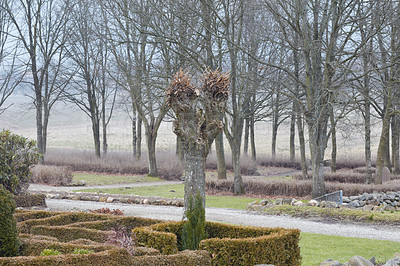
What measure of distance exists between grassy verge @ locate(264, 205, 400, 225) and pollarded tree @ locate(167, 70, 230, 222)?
5.75 m

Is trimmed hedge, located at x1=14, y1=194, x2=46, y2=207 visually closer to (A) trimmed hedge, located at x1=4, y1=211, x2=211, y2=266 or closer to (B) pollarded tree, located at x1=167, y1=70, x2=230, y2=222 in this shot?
(A) trimmed hedge, located at x1=4, y1=211, x2=211, y2=266

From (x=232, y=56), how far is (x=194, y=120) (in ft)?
31.8

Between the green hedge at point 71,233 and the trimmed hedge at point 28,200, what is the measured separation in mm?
5316

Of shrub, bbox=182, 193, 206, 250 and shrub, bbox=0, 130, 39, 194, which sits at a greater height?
shrub, bbox=0, 130, 39, 194

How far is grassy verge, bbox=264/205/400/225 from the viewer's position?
434 inches

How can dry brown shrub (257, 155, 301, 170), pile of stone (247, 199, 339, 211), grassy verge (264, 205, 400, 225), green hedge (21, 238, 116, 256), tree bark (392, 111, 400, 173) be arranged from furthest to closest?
dry brown shrub (257, 155, 301, 170) → tree bark (392, 111, 400, 173) → pile of stone (247, 199, 339, 211) → grassy verge (264, 205, 400, 225) → green hedge (21, 238, 116, 256)

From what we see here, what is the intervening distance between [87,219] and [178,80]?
3.52 m

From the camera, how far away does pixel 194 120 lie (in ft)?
24.4

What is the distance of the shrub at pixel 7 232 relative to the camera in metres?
5.63

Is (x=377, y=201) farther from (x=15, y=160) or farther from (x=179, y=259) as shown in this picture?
(x=15, y=160)

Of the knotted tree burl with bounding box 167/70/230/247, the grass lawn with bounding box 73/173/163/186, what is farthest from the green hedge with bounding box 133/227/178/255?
the grass lawn with bounding box 73/173/163/186

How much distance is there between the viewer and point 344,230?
10086 mm

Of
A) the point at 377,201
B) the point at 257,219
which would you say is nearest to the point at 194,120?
the point at 257,219

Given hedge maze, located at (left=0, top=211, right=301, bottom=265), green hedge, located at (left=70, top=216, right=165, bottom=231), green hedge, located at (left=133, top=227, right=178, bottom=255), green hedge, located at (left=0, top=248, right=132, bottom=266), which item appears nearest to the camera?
green hedge, located at (left=0, top=248, right=132, bottom=266)
